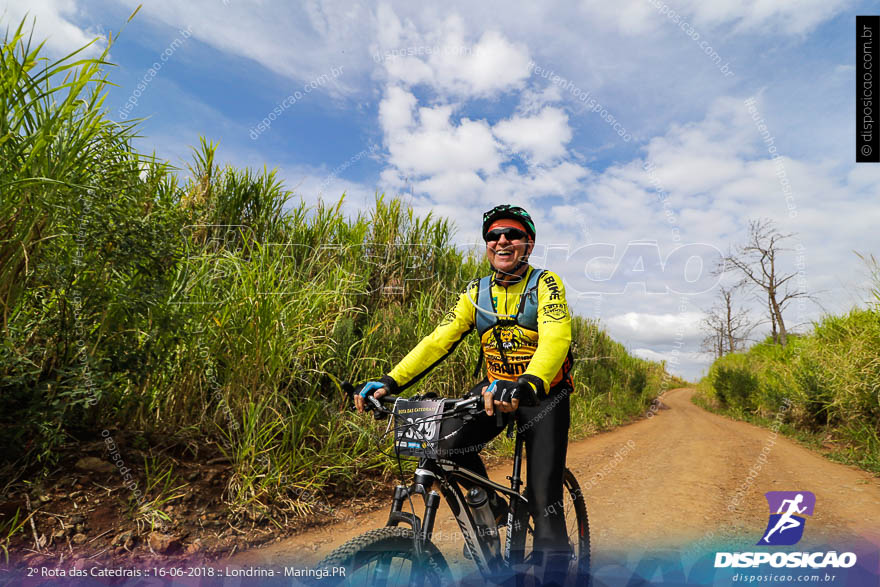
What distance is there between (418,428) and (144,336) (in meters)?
3.13

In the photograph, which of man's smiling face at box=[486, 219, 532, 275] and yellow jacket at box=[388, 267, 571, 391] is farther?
man's smiling face at box=[486, 219, 532, 275]

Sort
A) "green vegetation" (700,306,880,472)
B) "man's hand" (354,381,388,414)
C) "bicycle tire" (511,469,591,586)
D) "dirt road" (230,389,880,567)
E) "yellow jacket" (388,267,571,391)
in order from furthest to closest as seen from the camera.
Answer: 1. "green vegetation" (700,306,880,472)
2. "dirt road" (230,389,880,567)
3. "bicycle tire" (511,469,591,586)
4. "yellow jacket" (388,267,571,391)
5. "man's hand" (354,381,388,414)

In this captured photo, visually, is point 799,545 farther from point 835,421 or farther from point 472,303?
point 835,421

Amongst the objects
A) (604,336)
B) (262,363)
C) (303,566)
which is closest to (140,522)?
(303,566)

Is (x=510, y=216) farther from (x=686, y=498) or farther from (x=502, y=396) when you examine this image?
(x=686, y=498)

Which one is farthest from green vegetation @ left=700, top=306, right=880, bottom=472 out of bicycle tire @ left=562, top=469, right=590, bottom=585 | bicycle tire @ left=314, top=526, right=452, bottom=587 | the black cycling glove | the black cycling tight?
bicycle tire @ left=314, top=526, right=452, bottom=587

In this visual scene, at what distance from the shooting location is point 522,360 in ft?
8.66

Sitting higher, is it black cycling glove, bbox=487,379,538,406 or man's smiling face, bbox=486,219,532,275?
man's smiling face, bbox=486,219,532,275

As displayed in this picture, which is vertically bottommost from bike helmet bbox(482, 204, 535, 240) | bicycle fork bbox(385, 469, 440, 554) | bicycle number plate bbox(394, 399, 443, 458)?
bicycle fork bbox(385, 469, 440, 554)

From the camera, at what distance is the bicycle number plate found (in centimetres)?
197

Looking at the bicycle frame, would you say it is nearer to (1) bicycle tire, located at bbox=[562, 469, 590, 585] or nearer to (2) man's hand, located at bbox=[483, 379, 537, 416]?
(2) man's hand, located at bbox=[483, 379, 537, 416]

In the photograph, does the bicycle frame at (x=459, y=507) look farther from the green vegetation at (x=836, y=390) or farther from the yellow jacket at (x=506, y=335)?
the green vegetation at (x=836, y=390)

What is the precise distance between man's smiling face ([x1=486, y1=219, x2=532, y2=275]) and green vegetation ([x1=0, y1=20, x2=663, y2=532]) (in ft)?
8.40

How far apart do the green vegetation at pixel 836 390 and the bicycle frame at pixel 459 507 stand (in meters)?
7.39
